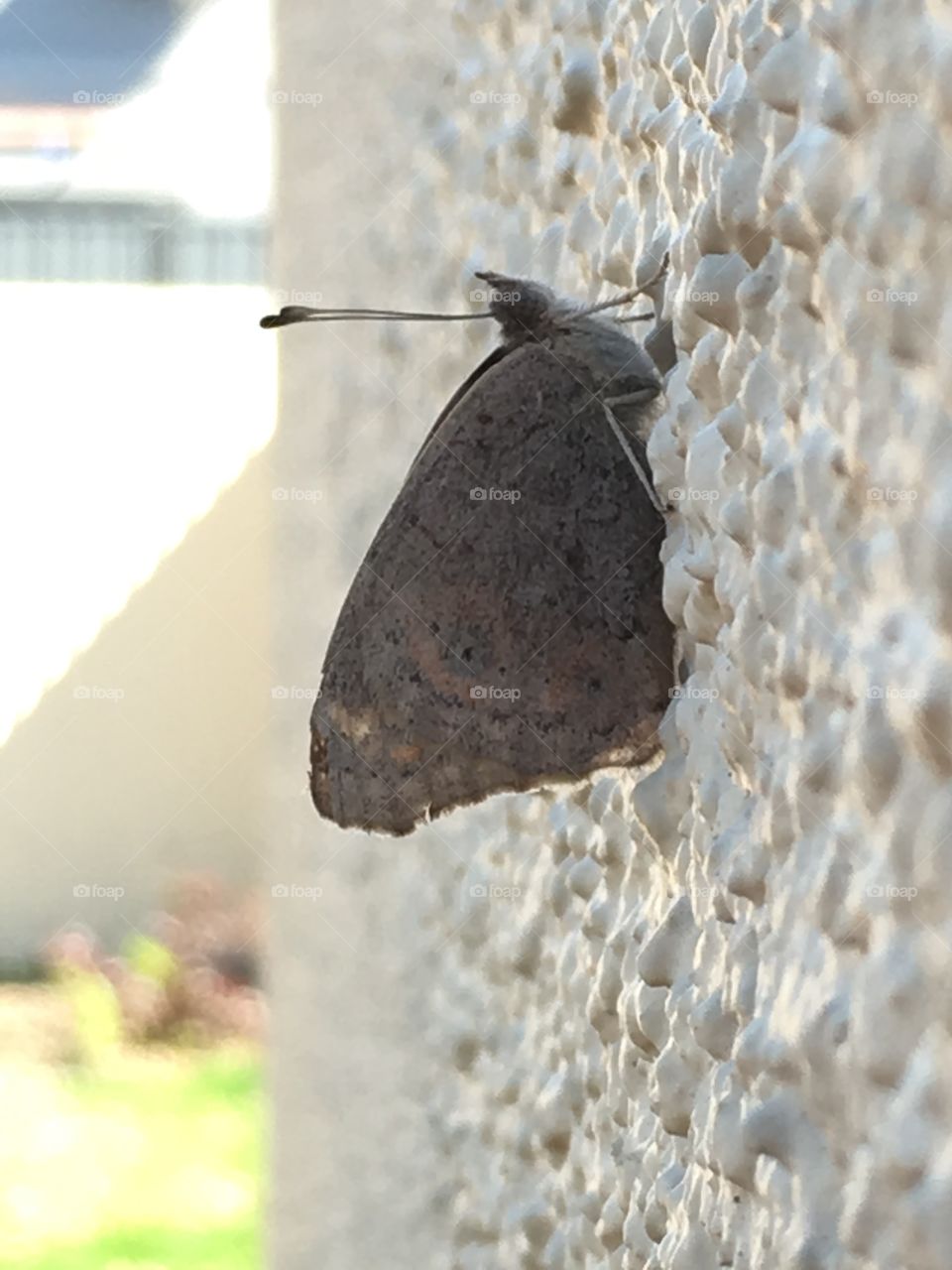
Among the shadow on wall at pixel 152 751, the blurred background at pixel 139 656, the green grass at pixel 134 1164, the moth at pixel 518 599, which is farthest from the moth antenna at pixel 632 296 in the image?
the shadow on wall at pixel 152 751

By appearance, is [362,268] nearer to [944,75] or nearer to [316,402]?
[316,402]

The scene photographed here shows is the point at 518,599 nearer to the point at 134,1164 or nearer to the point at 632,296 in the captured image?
the point at 632,296

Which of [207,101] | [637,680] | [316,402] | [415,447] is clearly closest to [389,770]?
[637,680]

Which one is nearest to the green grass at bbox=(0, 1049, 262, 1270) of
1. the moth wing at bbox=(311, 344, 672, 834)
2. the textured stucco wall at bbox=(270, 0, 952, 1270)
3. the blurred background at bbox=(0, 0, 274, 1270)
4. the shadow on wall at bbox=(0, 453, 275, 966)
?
the blurred background at bbox=(0, 0, 274, 1270)

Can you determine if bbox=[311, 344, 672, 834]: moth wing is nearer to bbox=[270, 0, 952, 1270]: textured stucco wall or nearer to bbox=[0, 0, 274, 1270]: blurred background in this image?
bbox=[270, 0, 952, 1270]: textured stucco wall

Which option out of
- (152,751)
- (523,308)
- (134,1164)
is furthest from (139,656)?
(523,308)

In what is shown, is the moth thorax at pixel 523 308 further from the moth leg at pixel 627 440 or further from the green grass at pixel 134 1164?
the green grass at pixel 134 1164

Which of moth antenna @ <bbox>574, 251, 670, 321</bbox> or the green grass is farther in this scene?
Result: the green grass
